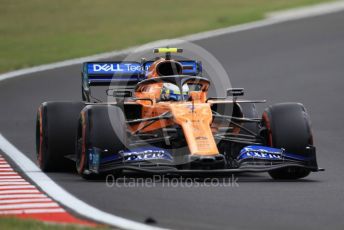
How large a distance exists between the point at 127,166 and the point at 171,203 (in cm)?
166

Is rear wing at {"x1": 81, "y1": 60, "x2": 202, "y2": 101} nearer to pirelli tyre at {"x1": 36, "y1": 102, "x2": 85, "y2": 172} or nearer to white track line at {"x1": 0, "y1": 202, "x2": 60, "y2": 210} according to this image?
pirelli tyre at {"x1": 36, "y1": 102, "x2": 85, "y2": 172}

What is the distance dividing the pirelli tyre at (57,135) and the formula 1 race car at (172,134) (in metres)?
0.01

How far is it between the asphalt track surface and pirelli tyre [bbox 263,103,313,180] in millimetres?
202

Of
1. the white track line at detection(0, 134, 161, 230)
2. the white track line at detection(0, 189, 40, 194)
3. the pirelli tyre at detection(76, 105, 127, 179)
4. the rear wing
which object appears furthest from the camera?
the rear wing

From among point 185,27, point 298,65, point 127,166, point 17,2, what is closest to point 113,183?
point 127,166

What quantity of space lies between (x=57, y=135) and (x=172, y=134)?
5.34ft

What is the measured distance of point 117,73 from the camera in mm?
14945

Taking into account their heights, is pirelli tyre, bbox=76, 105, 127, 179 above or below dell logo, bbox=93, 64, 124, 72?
below

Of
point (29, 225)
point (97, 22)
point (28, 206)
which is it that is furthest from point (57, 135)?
point (97, 22)

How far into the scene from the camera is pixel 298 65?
79.4 feet

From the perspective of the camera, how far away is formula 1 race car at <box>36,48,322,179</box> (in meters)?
11.6

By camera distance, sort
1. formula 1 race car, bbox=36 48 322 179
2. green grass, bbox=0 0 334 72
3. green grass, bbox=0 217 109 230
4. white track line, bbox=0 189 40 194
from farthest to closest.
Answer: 1. green grass, bbox=0 0 334 72
2. formula 1 race car, bbox=36 48 322 179
3. white track line, bbox=0 189 40 194
4. green grass, bbox=0 217 109 230

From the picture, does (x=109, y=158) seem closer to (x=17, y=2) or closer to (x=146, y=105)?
(x=146, y=105)

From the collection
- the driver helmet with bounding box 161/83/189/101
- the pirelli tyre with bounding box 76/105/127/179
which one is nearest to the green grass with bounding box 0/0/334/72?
the driver helmet with bounding box 161/83/189/101
